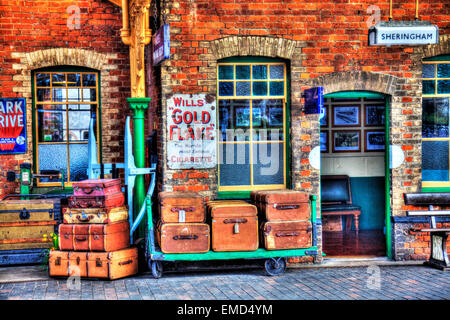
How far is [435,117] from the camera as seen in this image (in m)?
9.55

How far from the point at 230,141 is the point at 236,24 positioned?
5.94 ft

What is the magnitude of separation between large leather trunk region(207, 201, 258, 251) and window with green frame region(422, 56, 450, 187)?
330cm

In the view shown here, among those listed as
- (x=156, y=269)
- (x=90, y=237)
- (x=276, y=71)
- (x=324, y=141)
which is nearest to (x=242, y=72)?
(x=276, y=71)

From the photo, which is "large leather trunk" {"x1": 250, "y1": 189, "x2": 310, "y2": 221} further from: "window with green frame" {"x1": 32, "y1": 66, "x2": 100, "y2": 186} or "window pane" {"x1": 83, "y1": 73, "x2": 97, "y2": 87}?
"window pane" {"x1": 83, "y1": 73, "x2": 97, "y2": 87}

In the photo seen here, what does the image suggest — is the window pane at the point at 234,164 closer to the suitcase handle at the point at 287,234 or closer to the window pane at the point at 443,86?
the suitcase handle at the point at 287,234

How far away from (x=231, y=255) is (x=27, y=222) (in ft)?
10.8

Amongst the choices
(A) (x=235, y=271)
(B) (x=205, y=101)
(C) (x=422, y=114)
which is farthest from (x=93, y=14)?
(C) (x=422, y=114)

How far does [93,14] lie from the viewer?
9844 mm

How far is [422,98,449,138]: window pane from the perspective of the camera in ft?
31.2

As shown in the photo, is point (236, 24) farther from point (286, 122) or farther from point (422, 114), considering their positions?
point (422, 114)

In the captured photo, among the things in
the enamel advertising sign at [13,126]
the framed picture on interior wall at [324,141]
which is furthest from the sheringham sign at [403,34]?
the enamel advertising sign at [13,126]

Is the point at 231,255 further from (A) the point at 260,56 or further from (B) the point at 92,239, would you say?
(A) the point at 260,56

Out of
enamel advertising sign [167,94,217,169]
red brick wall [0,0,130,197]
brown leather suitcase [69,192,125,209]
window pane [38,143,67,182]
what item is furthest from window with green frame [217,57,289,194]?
window pane [38,143,67,182]

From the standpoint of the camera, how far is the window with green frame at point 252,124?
29.7 ft
